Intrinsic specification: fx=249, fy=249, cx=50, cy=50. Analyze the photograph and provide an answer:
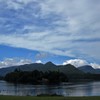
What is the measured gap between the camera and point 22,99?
40719 mm

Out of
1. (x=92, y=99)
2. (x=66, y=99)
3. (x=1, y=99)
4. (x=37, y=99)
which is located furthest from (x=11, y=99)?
(x=92, y=99)

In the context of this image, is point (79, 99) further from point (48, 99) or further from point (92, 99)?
point (48, 99)

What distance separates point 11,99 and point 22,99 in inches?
74.2

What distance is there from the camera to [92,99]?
4016 cm

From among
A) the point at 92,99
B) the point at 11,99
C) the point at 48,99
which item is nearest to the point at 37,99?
the point at 48,99

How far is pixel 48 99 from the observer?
129 feet

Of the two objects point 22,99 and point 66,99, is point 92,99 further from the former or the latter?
point 22,99

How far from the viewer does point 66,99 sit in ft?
133

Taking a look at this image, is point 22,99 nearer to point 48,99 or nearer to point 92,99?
point 48,99

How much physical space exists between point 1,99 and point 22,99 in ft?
11.5

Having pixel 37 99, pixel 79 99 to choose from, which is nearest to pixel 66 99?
pixel 79 99

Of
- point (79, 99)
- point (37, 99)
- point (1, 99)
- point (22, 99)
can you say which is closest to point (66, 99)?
point (79, 99)

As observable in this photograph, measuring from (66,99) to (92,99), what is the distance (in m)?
4.18

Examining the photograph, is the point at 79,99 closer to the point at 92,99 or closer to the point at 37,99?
the point at 92,99
